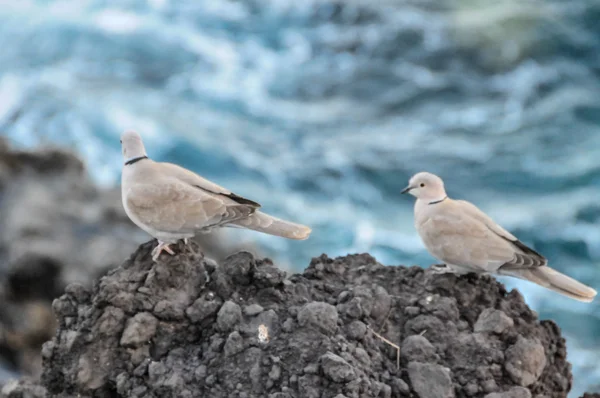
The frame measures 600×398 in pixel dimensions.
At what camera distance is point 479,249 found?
136 inches

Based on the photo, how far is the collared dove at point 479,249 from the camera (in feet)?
11.2

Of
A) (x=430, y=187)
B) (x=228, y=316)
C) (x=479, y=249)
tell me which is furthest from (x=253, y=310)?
(x=430, y=187)

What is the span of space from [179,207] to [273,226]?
496 mm

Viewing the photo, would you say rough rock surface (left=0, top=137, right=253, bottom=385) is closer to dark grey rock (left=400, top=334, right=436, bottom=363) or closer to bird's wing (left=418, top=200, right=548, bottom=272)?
bird's wing (left=418, top=200, right=548, bottom=272)

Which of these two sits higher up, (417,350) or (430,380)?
(417,350)

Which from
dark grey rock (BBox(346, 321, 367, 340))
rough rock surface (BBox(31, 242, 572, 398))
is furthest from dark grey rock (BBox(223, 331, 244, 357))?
dark grey rock (BBox(346, 321, 367, 340))

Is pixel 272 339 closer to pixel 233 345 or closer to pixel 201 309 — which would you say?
pixel 233 345

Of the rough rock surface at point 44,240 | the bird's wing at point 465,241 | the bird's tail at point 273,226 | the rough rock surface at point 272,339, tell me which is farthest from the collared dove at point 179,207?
the rough rock surface at point 44,240

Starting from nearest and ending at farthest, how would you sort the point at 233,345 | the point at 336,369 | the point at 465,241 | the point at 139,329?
the point at 336,369
the point at 233,345
the point at 139,329
the point at 465,241

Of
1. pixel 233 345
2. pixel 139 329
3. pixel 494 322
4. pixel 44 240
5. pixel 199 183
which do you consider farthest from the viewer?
pixel 44 240

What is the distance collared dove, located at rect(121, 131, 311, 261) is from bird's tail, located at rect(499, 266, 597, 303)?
1.18 metres

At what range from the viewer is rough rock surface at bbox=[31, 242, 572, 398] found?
9.12 ft

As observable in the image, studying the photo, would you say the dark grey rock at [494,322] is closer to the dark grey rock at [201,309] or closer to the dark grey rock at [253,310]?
the dark grey rock at [253,310]

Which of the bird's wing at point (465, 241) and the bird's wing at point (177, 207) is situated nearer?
the bird's wing at point (177, 207)
